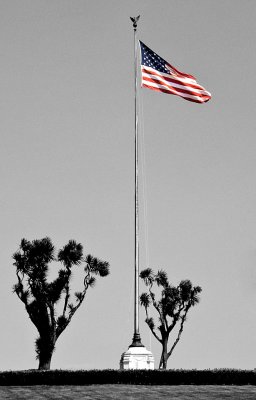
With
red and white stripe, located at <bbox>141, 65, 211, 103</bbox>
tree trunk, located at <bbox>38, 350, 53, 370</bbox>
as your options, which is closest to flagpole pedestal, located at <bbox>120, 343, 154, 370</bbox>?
red and white stripe, located at <bbox>141, 65, 211, 103</bbox>

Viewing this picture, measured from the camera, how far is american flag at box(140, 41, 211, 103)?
97.4 ft

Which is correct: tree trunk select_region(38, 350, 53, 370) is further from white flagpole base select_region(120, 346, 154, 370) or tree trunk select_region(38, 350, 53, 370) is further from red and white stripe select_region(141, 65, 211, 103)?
red and white stripe select_region(141, 65, 211, 103)

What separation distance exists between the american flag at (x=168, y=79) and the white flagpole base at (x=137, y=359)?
36.5 feet

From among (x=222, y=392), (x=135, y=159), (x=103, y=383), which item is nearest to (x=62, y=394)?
(x=103, y=383)

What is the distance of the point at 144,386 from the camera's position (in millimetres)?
23953

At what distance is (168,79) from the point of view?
29.9 metres

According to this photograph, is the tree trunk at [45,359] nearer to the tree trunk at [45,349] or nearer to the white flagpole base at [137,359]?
the tree trunk at [45,349]

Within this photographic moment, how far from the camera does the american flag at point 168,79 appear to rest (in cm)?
2969

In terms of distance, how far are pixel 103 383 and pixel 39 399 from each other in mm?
4128

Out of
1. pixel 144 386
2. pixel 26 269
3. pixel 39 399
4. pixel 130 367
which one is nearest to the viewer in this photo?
pixel 39 399

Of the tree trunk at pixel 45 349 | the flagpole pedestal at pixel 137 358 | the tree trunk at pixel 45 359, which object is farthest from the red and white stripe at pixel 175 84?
the tree trunk at pixel 45 359

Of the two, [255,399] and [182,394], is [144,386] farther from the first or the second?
[255,399]

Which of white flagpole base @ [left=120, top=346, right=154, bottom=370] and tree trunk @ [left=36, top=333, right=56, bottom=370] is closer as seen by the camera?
white flagpole base @ [left=120, top=346, right=154, bottom=370]

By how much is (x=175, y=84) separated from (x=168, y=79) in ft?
1.25
